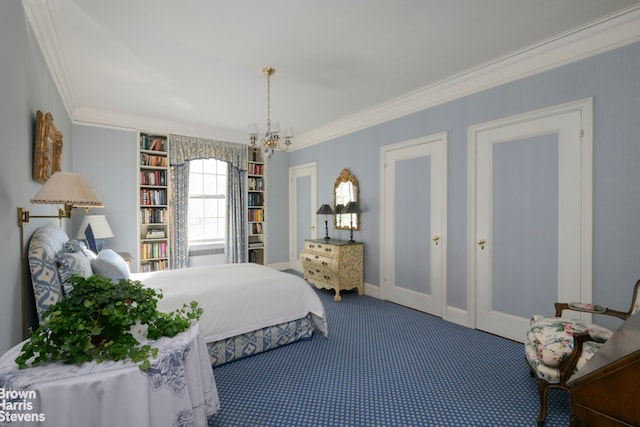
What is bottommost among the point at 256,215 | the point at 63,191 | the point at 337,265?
the point at 337,265

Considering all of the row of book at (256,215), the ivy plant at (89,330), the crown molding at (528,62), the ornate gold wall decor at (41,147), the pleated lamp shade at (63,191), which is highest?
the crown molding at (528,62)

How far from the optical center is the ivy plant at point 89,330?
3.83 feet

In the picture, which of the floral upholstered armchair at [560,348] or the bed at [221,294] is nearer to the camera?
the floral upholstered armchair at [560,348]

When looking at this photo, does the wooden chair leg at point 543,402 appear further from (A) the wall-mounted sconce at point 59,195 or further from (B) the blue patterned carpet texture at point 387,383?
(A) the wall-mounted sconce at point 59,195

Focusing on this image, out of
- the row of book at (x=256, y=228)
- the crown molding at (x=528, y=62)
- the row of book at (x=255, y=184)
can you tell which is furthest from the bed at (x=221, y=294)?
the row of book at (x=255, y=184)

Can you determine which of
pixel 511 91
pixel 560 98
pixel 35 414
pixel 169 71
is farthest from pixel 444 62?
pixel 35 414

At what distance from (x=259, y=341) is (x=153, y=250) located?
318cm

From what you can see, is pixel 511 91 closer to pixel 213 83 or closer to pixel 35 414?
pixel 213 83

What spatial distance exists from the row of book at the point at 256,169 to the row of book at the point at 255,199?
Answer: 0.42 metres

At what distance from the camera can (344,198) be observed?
4.95 meters

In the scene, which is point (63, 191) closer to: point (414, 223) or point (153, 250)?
point (414, 223)

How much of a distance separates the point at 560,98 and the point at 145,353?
3514 mm

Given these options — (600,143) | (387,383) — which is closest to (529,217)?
(600,143)

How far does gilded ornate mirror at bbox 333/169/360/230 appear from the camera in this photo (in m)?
4.75
